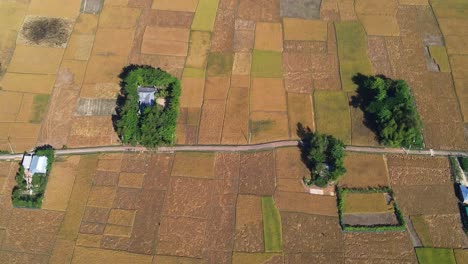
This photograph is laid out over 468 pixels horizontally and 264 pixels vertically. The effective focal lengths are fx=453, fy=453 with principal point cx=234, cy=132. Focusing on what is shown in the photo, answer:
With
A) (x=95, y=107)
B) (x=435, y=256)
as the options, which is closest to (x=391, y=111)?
(x=435, y=256)

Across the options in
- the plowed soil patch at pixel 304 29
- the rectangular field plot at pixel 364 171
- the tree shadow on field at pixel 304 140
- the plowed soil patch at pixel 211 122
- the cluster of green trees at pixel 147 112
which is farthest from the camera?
the plowed soil patch at pixel 304 29

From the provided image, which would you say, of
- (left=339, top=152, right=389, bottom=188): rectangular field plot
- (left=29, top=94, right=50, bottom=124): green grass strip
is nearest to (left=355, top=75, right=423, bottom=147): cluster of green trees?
(left=339, top=152, right=389, bottom=188): rectangular field plot

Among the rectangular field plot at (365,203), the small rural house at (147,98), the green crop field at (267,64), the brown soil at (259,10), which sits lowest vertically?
the rectangular field plot at (365,203)

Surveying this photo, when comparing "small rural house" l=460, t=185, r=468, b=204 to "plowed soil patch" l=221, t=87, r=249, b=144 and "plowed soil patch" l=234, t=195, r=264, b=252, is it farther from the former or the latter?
"plowed soil patch" l=221, t=87, r=249, b=144

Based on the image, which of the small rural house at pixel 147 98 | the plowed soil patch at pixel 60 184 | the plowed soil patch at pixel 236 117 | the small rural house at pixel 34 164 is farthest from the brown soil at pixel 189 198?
the small rural house at pixel 34 164

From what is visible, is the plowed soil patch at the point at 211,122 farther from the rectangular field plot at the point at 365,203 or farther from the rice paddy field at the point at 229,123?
the rectangular field plot at the point at 365,203

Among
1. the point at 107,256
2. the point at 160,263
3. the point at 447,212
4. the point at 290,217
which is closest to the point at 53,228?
the point at 107,256
